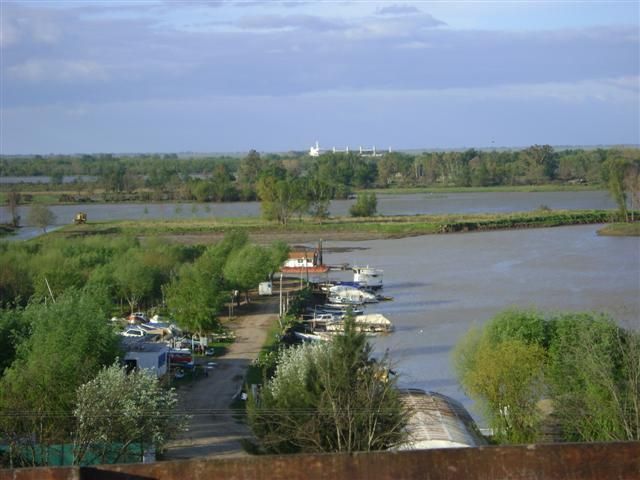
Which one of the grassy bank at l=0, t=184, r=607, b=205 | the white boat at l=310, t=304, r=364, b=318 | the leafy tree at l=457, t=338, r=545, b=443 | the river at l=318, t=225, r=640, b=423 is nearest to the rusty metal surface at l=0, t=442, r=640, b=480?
the leafy tree at l=457, t=338, r=545, b=443

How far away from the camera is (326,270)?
1321 inches

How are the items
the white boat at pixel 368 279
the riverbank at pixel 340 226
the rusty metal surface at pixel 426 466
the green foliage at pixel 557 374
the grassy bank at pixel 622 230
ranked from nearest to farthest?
the rusty metal surface at pixel 426 466 < the green foliage at pixel 557 374 < the white boat at pixel 368 279 < the grassy bank at pixel 622 230 < the riverbank at pixel 340 226

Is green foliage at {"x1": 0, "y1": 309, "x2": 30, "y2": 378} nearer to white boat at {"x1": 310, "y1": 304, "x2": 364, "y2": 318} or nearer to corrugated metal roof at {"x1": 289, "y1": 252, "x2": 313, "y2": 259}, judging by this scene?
white boat at {"x1": 310, "y1": 304, "x2": 364, "y2": 318}

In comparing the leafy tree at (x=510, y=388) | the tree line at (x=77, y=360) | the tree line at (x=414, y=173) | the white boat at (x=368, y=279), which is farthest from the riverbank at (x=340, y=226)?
the leafy tree at (x=510, y=388)

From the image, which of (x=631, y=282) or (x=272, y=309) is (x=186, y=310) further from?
(x=631, y=282)

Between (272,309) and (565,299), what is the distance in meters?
7.46

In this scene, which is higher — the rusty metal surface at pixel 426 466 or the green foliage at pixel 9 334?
the rusty metal surface at pixel 426 466

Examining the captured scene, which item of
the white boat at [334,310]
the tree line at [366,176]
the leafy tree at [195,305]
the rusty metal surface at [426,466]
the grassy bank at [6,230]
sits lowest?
the white boat at [334,310]

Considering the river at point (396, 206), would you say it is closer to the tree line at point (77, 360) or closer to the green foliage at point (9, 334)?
the tree line at point (77, 360)

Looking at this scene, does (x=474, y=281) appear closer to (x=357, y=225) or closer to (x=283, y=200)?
(x=357, y=225)

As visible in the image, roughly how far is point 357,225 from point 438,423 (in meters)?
35.4

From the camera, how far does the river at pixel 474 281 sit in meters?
20.4

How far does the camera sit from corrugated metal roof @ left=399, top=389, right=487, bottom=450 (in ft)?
39.7

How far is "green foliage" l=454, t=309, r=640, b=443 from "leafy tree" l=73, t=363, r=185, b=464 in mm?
4367
